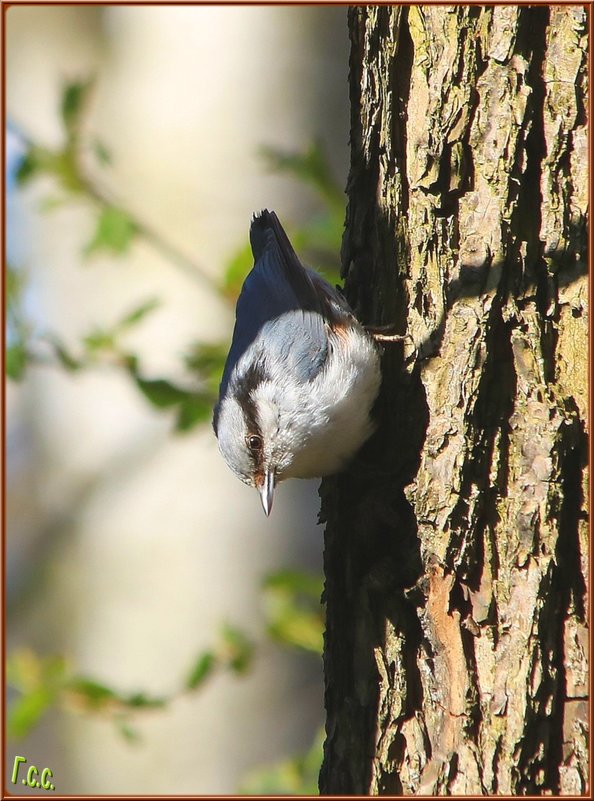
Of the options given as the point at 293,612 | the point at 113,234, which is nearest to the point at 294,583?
the point at 293,612

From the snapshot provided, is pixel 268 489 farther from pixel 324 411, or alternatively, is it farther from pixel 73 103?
pixel 73 103

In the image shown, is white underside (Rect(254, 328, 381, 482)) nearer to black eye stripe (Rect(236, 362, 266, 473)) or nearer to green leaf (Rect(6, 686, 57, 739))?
black eye stripe (Rect(236, 362, 266, 473))

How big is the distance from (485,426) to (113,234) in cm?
160

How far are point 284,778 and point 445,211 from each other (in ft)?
7.12

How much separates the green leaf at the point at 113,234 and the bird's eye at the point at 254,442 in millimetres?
808

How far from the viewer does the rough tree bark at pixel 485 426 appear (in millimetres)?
2014

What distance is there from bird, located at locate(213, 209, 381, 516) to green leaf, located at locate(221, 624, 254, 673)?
785 mm

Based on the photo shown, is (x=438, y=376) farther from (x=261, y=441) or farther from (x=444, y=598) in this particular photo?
(x=261, y=441)

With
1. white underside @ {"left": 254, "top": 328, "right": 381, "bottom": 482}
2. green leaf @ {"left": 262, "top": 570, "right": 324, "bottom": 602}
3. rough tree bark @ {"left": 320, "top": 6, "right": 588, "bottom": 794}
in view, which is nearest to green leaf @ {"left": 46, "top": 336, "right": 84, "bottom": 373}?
white underside @ {"left": 254, "top": 328, "right": 381, "bottom": 482}

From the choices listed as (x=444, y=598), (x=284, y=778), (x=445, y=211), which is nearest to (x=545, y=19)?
(x=445, y=211)

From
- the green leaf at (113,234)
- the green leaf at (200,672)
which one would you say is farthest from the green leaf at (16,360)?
the green leaf at (200,672)

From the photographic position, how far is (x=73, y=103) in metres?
3.12

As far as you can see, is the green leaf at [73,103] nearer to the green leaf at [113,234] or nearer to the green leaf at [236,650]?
the green leaf at [113,234]

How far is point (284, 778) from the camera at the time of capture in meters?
3.23
